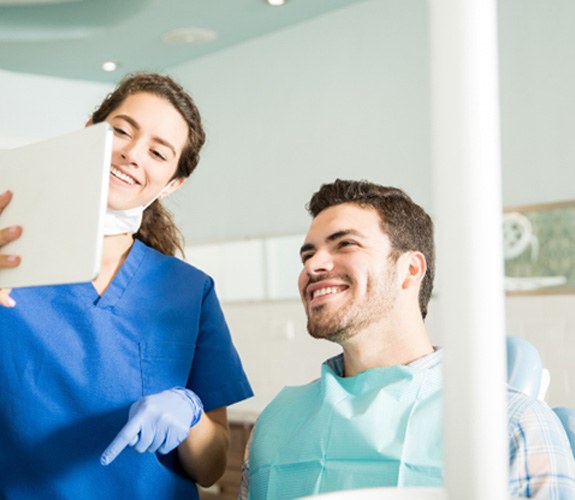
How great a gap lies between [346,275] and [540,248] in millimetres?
1835

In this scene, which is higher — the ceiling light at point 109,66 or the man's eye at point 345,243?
the ceiling light at point 109,66

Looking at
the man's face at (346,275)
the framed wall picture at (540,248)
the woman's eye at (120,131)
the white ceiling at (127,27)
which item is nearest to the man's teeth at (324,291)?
the man's face at (346,275)

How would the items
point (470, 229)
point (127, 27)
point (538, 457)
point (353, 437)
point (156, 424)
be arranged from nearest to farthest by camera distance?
1. point (470, 229)
2. point (538, 457)
3. point (156, 424)
4. point (353, 437)
5. point (127, 27)

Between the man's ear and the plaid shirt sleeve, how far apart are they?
435mm

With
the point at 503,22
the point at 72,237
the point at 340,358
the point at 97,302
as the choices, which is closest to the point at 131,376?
the point at 97,302

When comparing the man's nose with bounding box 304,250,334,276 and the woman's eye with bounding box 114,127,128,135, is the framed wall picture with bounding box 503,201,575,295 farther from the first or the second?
the woman's eye with bounding box 114,127,128,135

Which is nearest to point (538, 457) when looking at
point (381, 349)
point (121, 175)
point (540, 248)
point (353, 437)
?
point (353, 437)

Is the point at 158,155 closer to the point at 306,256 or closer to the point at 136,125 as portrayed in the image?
the point at 136,125

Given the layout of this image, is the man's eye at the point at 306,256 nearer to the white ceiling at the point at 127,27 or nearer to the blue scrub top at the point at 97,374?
the blue scrub top at the point at 97,374

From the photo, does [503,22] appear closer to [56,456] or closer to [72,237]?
[56,456]

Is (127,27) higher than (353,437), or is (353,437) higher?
(127,27)

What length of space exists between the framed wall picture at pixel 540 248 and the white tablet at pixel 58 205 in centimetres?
248

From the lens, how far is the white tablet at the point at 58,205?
2.43 feet

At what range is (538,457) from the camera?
1.10 metres
